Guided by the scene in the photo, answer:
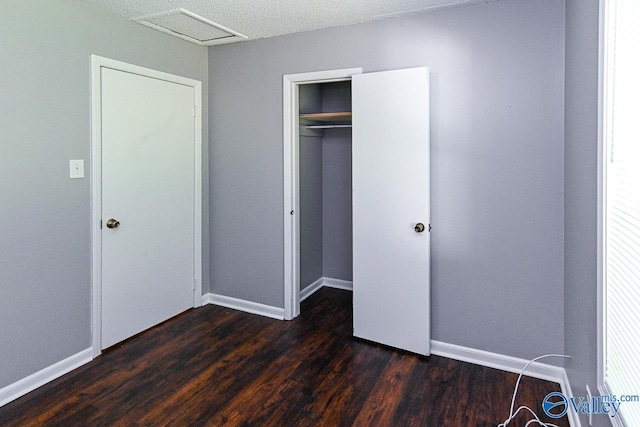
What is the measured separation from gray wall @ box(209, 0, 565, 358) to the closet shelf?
393mm

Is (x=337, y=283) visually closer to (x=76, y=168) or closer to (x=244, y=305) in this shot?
(x=244, y=305)

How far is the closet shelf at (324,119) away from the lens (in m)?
3.44

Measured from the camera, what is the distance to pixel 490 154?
2672 mm

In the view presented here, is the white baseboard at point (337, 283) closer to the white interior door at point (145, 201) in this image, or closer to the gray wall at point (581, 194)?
the white interior door at point (145, 201)

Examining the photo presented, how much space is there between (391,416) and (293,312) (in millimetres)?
1500

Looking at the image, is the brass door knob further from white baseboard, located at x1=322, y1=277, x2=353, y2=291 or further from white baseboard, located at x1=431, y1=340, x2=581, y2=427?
white baseboard, located at x1=431, y1=340, x2=581, y2=427

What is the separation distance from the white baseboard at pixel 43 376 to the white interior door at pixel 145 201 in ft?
0.57

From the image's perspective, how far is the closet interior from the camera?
403 cm

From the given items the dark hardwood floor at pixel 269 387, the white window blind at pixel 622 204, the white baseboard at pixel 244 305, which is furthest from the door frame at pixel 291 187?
the white window blind at pixel 622 204

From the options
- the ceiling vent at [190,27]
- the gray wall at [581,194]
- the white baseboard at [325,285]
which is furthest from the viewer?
the white baseboard at [325,285]

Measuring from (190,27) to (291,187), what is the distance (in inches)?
57.6

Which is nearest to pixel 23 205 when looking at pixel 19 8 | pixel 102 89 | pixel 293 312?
pixel 102 89

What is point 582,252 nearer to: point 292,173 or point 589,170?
point 589,170

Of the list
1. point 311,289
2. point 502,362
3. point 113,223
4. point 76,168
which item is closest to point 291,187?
point 311,289
